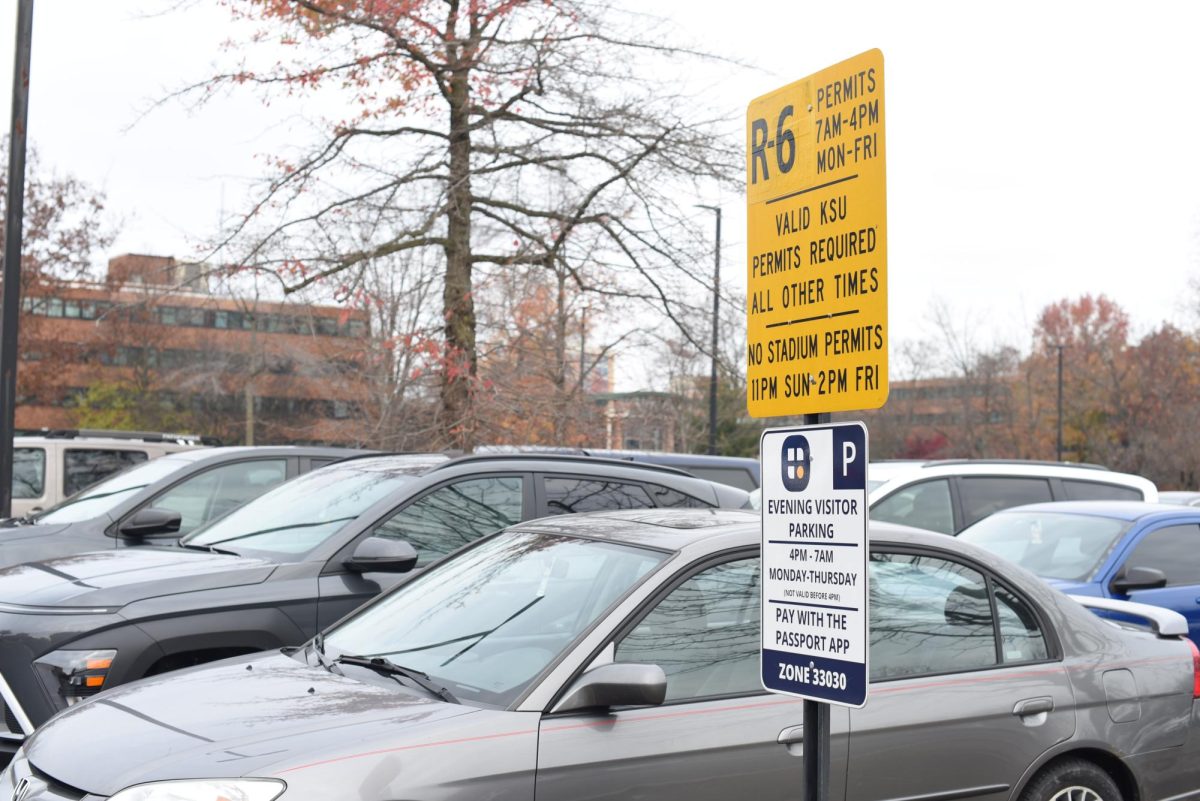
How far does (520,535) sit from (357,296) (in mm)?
8814

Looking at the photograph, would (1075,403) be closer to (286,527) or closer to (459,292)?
(459,292)

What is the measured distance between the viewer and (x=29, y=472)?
49.6 ft

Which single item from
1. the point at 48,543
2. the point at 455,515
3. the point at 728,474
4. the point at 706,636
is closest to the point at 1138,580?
the point at 455,515

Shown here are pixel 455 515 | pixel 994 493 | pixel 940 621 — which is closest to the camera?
pixel 940 621

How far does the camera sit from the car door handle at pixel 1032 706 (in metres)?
4.73

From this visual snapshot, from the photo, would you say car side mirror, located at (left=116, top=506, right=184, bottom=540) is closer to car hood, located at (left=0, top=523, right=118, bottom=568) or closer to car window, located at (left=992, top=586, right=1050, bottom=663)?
car hood, located at (left=0, top=523, right=118, bottom=568)

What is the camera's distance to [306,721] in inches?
148

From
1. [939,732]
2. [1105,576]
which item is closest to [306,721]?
[939,732]

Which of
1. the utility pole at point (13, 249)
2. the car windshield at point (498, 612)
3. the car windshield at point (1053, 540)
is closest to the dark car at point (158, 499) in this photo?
the utility pole at point (13, 249)

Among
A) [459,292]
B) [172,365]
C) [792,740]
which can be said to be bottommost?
[792,740]

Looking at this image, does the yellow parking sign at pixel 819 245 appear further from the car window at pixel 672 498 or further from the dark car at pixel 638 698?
the car window at pixel 672 498

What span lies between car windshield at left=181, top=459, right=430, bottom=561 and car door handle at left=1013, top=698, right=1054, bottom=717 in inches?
145

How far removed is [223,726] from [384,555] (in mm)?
2247

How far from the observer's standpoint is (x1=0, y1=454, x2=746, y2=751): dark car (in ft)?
18.3
